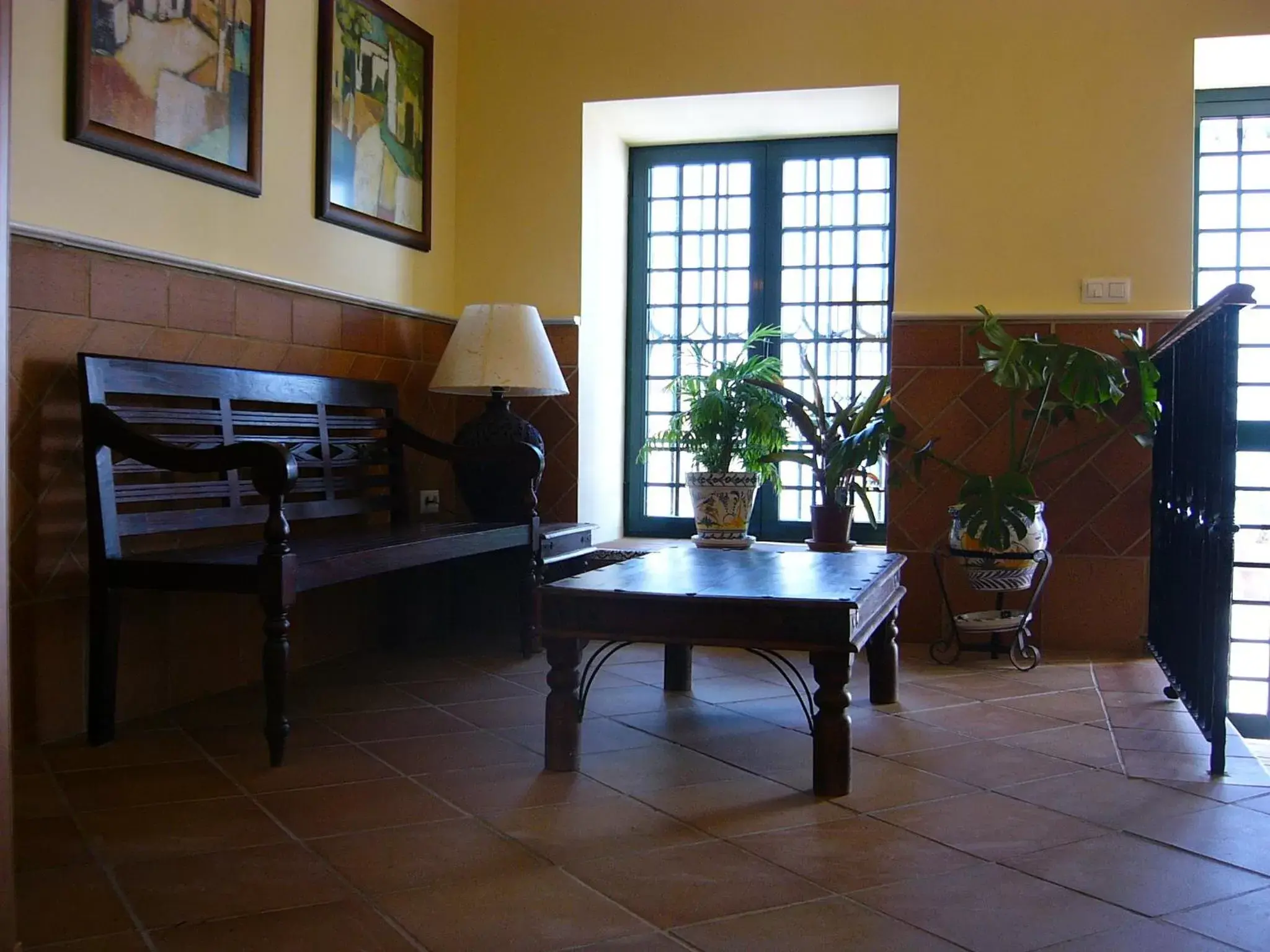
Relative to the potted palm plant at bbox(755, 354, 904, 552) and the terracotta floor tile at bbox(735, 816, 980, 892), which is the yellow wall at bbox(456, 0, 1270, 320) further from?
the terracotta floor tile at bbox(735, 816, 980, 892)

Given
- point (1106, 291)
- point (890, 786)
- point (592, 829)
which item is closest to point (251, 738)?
point (592, 829)

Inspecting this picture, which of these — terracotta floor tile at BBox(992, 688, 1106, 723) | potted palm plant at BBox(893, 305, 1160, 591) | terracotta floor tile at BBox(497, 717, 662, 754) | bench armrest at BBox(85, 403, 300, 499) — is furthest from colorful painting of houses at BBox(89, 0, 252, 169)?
terracotta floor tile at BBox(992, 688, 1106, 723)

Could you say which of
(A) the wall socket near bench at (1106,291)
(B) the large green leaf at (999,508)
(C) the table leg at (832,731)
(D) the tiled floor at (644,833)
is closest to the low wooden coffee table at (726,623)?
(C) the table leg at (832,731)

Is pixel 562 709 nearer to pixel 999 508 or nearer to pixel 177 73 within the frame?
pixel 999 508

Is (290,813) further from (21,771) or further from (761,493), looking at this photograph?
(761,493)

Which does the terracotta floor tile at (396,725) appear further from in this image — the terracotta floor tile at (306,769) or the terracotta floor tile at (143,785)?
the terracotta floor tile at (143,785)

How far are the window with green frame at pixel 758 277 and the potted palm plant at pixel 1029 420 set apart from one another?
2.70 feet

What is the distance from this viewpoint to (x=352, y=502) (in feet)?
12.4

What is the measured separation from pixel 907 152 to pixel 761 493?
1.55m

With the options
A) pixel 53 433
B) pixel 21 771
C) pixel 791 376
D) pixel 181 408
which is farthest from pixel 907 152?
pixel 21 771

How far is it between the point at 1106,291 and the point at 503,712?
104 inches

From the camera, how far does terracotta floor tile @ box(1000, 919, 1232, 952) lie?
173cm

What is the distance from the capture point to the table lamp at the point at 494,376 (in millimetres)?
4133

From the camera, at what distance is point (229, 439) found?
10.7 ft
